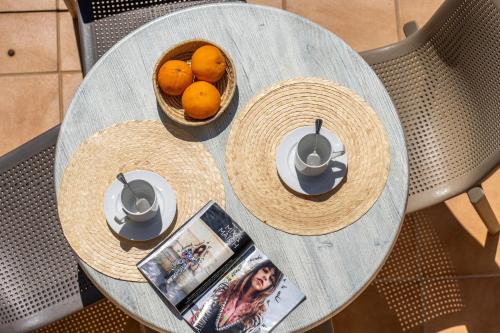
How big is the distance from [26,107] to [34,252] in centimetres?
83

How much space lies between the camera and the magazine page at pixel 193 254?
1.43 m

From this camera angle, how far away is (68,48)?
2.44m

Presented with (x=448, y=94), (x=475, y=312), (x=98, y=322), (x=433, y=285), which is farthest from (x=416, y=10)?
(x=98, y=322)

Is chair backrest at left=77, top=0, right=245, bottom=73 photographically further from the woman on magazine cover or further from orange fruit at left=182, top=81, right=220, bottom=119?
the woman on magazine cover

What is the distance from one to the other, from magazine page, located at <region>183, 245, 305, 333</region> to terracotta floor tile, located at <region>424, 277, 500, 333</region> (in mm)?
1027

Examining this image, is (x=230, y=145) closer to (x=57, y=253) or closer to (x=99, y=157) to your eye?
(x=99, y=157)

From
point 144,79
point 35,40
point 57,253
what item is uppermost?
point 144,79

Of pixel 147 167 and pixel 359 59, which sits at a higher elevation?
pixel 359 59

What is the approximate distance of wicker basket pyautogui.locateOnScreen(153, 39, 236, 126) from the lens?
1.47 metres

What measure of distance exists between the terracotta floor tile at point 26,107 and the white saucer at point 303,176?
124 cm

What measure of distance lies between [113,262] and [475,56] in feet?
3.85

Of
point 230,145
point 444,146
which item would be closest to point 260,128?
point 230,145

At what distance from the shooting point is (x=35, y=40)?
2.44 metres

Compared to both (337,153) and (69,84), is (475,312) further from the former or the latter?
(69,84)
